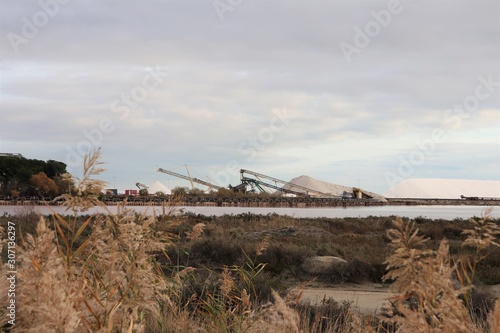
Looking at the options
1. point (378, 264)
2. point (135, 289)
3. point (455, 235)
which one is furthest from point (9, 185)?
point (135, 289)

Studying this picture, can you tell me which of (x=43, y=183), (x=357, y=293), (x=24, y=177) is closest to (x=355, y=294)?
(x=357, y=293)

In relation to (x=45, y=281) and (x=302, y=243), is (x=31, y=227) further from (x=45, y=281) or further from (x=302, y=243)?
(x=45, y=281)

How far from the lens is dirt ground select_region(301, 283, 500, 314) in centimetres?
1003

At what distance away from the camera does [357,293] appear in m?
11.5

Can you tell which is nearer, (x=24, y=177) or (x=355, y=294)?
(x=355, y=294)

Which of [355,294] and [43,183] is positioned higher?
[43,183]

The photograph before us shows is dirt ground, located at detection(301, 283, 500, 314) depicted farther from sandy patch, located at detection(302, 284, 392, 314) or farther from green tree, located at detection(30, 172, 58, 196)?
green tree, located at detection(30, 172, 58, 196)

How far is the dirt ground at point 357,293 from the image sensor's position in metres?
10.0

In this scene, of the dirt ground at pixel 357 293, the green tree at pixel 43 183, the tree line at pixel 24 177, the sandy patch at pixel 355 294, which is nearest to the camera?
the sandy patch at pixel 355 294

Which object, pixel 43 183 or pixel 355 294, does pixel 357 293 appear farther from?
pixel 43 183

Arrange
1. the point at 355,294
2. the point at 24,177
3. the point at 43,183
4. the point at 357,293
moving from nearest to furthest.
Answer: the point at 355,294 → the point at 357,293 → the point at 43,183 → the point at 24,177

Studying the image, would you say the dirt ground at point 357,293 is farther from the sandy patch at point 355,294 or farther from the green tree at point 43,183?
the green tree at point 43,183

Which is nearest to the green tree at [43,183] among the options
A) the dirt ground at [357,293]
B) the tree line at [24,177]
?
the tree line at [24,177]

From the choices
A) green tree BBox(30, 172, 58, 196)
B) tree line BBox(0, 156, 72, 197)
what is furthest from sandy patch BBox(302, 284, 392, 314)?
tree line BBox(0, 156, 72, 197)
